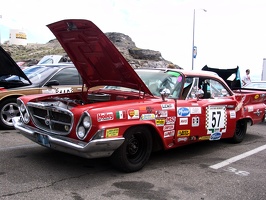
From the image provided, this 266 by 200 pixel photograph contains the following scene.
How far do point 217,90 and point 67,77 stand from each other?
392cm

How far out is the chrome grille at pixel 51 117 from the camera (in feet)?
13.8

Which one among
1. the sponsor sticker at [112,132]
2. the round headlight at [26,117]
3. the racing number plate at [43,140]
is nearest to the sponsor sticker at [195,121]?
the sponsor sticker at [112,132]

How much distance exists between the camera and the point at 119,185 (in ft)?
13.1

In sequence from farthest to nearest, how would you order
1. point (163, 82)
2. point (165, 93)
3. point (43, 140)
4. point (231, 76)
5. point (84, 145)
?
point (231, 76) < point (163, 82) < point (165, 93) < point (43, 140) < point (84, 145)

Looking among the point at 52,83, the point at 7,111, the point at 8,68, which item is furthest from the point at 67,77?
the point at 7,111

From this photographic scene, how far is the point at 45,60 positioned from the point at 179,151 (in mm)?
12483

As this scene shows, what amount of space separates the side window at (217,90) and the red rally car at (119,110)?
0.02 metres

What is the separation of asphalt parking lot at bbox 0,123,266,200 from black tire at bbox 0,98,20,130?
1.20 metres

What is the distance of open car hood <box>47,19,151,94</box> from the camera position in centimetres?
436

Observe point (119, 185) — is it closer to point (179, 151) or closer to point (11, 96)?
point (179, 151)

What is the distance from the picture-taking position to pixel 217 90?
6.06m

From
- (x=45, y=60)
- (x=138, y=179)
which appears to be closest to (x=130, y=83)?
(x=138, y=179)

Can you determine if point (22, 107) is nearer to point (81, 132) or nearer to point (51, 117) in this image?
point (51, 117)

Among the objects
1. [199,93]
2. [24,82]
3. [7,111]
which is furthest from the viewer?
[24,82]
